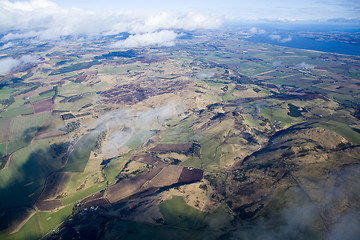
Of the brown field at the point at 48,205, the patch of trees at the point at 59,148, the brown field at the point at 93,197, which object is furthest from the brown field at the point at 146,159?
the patch of trees at the point at 59,148

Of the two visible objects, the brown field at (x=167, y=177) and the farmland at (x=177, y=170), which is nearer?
the farmland at (x=177, y=170)

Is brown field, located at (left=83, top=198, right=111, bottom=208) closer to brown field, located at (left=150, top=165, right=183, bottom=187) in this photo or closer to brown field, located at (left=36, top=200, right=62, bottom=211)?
brown field, located at (left=36, top=200, right=62, bottom=211)

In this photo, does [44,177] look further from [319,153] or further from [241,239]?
Answer: [319,153]

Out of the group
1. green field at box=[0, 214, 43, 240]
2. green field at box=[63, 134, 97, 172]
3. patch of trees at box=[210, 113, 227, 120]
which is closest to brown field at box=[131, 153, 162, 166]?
green field at box=[63, 134, 97, 172]

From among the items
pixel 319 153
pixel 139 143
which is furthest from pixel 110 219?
pixel 319 153

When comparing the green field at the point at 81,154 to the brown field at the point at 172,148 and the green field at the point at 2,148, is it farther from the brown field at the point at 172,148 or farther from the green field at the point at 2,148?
the green field at the point at 2,148

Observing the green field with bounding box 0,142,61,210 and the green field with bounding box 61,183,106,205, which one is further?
the green field with bounding box 0,142,61,210

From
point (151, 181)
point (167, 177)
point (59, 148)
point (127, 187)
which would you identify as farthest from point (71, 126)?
point (167, 177)

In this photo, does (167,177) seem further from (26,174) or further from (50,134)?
(50,134)
